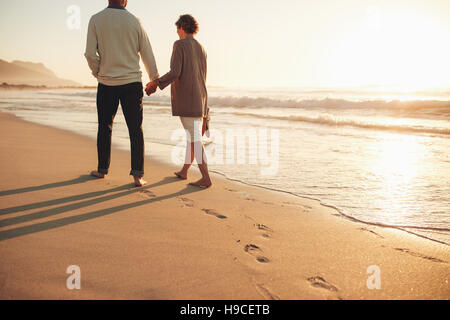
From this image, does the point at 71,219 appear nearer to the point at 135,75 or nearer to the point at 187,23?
the point at 135,75

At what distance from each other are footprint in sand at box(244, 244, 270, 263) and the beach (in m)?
0.01

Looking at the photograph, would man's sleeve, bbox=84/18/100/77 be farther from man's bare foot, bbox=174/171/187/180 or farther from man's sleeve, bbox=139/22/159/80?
man's bare foot, bbox=174/171/187/180

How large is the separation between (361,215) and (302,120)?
8971 mm

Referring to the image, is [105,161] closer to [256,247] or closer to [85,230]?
[85,230]

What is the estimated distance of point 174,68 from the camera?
11.8 feet

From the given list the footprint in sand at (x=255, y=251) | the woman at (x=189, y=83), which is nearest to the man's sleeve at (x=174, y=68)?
the woman at (x=189, y=83)

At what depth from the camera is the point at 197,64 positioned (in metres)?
3.71

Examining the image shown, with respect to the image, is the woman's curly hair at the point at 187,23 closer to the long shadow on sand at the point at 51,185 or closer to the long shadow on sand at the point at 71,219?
the long shadow on sand at the point at 71,219

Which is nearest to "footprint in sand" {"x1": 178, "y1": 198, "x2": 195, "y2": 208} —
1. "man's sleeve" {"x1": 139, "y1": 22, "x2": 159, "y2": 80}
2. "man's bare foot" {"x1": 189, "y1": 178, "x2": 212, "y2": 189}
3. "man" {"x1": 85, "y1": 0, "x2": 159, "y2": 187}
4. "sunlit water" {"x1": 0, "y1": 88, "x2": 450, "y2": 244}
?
"man's bare foot" {"x1": 189, "y1": 178, "x2": 212, "y2": 189}

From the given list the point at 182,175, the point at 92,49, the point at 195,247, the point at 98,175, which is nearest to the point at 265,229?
the point at 195,247

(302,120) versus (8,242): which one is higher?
(302,120)

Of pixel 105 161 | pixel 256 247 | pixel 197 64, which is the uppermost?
pixel 197 64

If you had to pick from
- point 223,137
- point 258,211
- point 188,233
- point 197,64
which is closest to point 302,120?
point 223,137

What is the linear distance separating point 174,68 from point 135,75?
43cm
